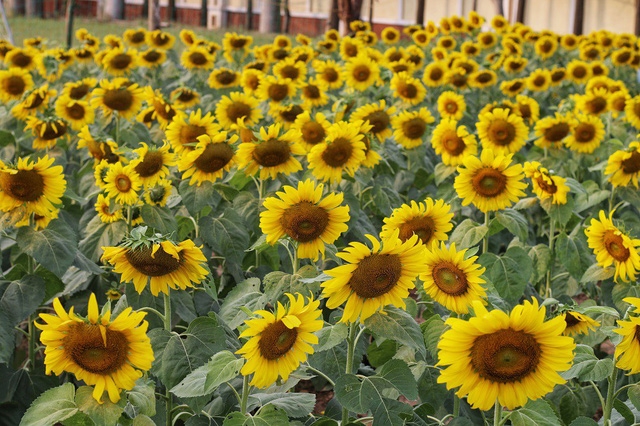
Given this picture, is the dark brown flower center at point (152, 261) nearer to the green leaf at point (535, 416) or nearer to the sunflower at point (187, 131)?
the green leaf at point (535, 416)

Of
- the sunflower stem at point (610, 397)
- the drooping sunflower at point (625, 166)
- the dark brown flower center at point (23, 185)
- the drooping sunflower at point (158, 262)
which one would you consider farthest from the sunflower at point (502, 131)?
the drooping sunflower at point (158, 262)

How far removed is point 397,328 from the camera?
94.9 inches

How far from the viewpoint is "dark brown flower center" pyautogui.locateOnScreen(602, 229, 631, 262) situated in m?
3.10

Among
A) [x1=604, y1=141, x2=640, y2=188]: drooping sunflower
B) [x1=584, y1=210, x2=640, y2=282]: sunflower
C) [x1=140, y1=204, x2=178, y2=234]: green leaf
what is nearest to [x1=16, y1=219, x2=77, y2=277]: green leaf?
[x1=140, y1=204, x2=178, y2=234]: green leaf

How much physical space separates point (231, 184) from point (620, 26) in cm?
2315

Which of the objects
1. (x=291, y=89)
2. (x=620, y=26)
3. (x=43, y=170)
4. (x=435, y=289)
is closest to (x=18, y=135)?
(x=291, y=89)

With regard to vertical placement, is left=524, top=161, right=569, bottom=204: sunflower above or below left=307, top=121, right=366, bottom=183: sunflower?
below

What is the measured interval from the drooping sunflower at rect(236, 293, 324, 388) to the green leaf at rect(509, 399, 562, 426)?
50cm

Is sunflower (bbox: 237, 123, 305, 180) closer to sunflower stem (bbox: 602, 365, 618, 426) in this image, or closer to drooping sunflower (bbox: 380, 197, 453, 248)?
drooping sunflower (bbox: 380, 197, 453, 248)

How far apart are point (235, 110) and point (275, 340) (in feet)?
9.17

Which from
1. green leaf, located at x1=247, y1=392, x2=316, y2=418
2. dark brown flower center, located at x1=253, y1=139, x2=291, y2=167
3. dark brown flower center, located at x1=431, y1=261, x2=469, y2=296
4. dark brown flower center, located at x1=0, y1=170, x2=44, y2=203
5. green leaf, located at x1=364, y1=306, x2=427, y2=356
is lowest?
green leaf, located at x1=247, y1=392, x2=316, y2=418

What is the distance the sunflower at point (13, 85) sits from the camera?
573 cm

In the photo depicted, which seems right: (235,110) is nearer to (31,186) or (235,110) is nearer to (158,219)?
(158,219)

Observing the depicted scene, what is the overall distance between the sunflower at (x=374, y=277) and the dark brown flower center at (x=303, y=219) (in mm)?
384
